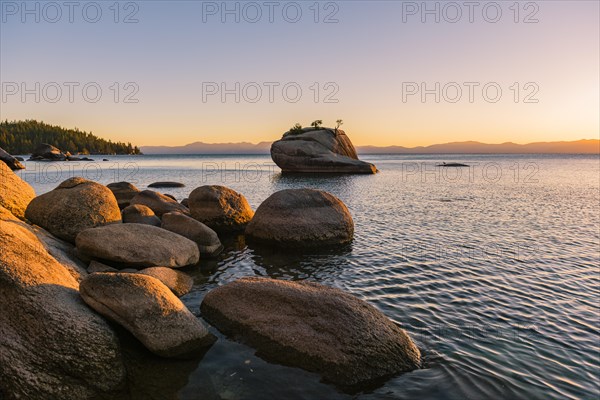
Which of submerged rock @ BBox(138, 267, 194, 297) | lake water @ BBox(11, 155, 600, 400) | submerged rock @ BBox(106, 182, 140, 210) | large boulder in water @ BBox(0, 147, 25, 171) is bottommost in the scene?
lake water @ BBox(11, 155, 600, 400)

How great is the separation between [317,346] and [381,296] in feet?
13.8

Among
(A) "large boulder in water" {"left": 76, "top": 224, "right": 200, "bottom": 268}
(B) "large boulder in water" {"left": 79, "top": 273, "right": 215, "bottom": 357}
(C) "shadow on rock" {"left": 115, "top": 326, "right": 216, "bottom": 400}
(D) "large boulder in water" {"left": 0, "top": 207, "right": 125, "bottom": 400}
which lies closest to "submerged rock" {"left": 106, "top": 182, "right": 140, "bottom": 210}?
(A) "large boulder in water" {"left": 76, "top": 224, "right": 200, "bottom": 268}

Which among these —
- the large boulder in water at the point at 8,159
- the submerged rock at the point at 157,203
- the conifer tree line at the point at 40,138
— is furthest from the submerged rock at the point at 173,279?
the conifer tree line at the point at 40,138

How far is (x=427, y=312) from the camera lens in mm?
9672

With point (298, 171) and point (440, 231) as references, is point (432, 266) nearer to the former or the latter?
point (440, 231)

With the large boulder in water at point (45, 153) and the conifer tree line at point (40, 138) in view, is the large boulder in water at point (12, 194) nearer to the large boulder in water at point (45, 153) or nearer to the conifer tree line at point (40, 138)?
the large boulder in water at point (45, 153)

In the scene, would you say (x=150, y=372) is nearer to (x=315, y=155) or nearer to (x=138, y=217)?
(x=138, y=217)

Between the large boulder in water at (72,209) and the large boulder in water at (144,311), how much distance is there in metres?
6.39

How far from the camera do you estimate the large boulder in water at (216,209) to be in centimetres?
1789

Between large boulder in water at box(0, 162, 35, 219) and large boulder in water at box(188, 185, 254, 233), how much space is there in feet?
21.6

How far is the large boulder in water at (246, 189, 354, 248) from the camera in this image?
618 inches

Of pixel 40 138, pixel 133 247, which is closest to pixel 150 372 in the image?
pixel 133 247

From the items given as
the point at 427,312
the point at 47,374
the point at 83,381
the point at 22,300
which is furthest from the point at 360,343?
the point at 22,300

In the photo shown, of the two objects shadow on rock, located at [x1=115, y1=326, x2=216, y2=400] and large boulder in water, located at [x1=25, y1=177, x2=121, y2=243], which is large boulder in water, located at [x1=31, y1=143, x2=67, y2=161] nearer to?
large boulder in water, located at [x1=25, y1=177, x2=121, y2=243]
